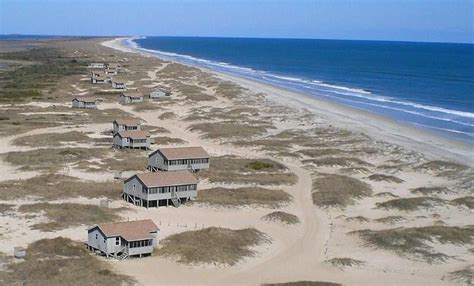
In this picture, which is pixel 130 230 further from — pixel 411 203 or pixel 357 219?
pixel 411 203

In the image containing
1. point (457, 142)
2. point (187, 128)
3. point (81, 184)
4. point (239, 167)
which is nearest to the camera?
point (81, 184)

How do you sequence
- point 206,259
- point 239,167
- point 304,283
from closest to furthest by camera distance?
point 304,283 < point 206,259 < point 239,167

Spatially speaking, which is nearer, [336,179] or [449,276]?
[449,276]

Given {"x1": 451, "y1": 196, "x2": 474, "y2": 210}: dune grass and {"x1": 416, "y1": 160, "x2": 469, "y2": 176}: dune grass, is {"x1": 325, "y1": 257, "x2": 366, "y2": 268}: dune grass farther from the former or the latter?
{"x1": 416, "y1": 160, "x2": 469, "y2": 176}: dune grass

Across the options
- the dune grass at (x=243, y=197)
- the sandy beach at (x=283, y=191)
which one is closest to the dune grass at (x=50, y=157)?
the sandy beach at (x=283, y=191)

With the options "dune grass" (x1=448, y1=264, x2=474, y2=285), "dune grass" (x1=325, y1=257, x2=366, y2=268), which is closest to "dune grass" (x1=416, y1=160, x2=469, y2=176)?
"dune grass" (x1=448, y1=264, x2=474, y2=285)

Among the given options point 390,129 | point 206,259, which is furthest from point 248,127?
point 206,259

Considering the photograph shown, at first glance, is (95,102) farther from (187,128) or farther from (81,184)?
(81,184)
